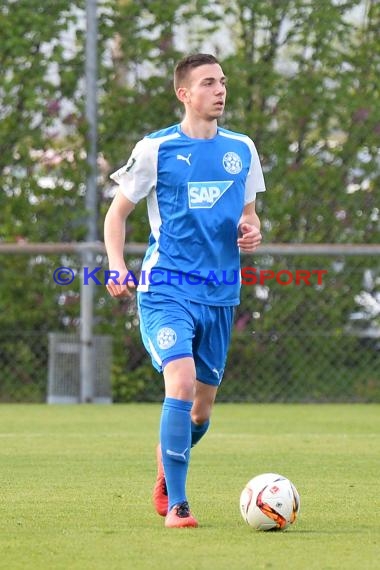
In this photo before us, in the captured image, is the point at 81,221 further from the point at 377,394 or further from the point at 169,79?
the point at 377,394

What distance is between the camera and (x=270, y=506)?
524 centimetres

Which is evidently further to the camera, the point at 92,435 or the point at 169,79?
the point at 169,79

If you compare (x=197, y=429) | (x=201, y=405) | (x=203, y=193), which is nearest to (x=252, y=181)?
(x=203, y=193)

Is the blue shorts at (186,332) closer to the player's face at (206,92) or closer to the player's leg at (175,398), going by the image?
the player's leg at (175,398)

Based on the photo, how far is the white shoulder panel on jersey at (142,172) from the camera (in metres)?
5.83

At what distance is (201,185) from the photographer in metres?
5.80

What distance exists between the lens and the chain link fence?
12.6m

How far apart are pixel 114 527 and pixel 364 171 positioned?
7.91m

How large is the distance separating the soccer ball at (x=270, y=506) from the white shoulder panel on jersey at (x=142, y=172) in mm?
1345

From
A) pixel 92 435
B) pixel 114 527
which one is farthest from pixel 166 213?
pixel 92 435

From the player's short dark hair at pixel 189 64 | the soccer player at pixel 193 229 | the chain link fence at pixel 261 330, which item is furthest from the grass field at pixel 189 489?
the player's short dark hair at pixel 189 64

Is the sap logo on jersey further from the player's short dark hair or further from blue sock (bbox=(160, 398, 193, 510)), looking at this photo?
blue sock (bbox=(160, 398, 193, 510))

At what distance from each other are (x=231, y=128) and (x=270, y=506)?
25.4 ft

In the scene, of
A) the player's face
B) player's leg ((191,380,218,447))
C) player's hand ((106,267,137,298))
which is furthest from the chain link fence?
player's hand ((106,267,137,298))
